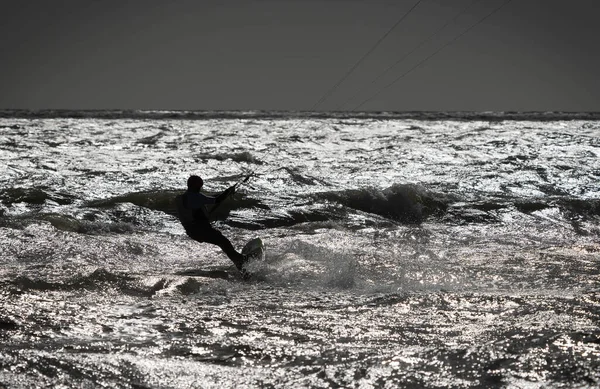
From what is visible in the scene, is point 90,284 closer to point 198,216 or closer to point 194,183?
point 198,216

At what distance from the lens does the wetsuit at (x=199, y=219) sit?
11.0 m

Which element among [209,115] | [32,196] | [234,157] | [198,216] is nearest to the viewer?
[198,216]

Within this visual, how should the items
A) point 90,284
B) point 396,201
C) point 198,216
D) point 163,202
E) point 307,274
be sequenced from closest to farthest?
point 90,284
point 307,274
point 198,216
point 163,202
point 396,201

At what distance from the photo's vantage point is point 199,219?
439 inches

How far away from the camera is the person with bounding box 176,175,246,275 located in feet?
36.1

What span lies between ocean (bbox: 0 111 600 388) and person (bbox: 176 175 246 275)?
1.30 feet

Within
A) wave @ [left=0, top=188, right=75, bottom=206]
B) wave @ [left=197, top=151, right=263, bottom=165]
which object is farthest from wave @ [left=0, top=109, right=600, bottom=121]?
wave @ [left=0, top=188, right=75, bottom=206]

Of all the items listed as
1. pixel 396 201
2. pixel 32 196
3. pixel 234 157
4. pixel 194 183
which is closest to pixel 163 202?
pixel 32 196

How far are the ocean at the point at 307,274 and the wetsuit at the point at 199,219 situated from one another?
0.41 meters

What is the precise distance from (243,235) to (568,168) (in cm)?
1541

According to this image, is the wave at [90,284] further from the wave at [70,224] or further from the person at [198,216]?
the wave at [70,224]

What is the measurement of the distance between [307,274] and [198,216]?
201cm

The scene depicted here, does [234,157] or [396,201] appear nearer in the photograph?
[396,201]

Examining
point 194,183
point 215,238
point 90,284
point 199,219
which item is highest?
point 194,183
